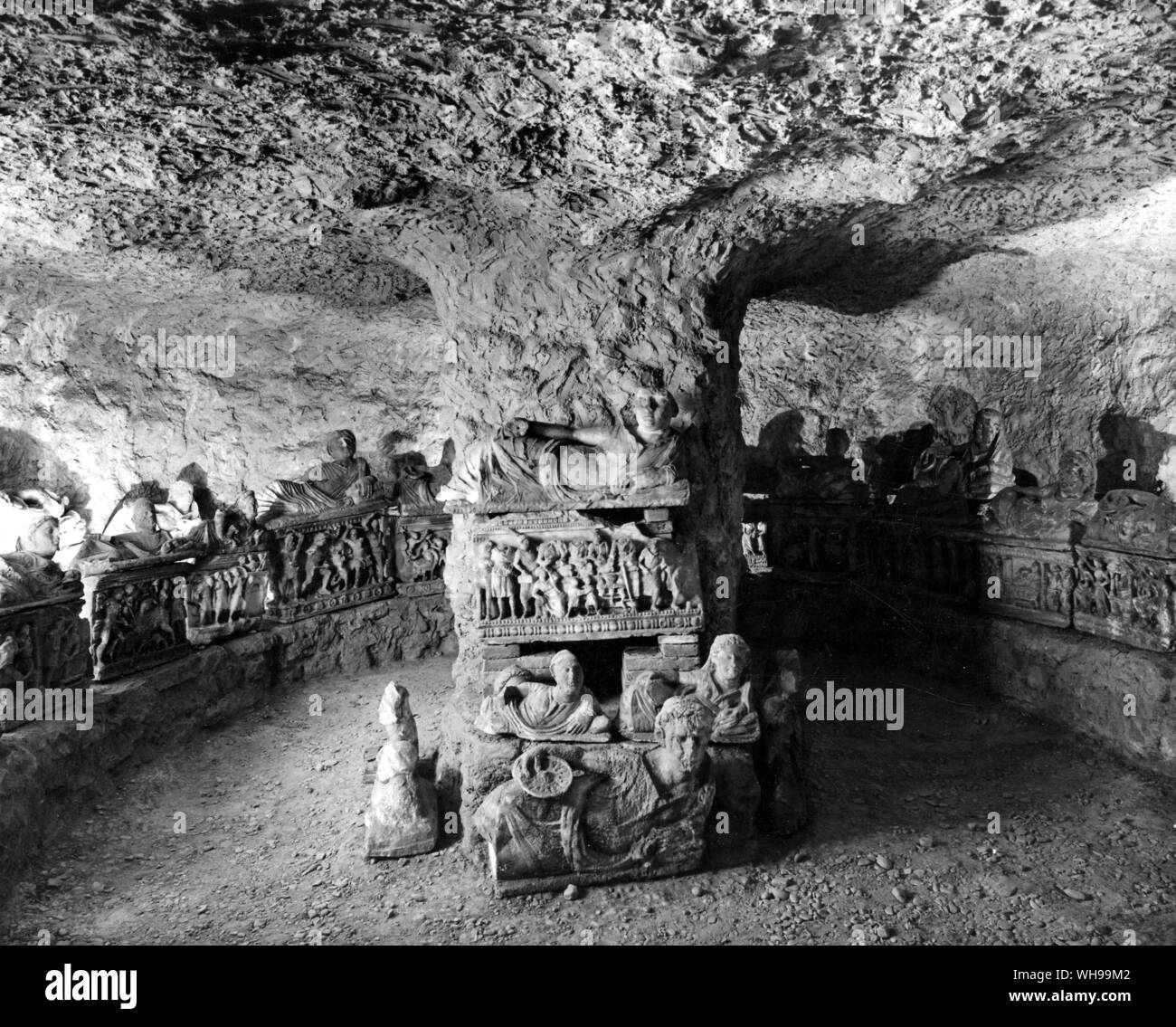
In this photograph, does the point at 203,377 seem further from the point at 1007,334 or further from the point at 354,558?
the point at 1007,334

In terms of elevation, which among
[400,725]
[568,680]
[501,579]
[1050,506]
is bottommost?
[400,725]

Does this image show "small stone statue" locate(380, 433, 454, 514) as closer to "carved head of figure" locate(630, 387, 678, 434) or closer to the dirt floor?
the dirt floor

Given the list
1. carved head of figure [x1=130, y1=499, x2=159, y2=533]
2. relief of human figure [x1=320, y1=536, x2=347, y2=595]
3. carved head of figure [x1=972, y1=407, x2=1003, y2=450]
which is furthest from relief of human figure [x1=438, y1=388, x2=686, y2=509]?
carved head of figure [x1=972, y1=407, x2=1003, y2=450]

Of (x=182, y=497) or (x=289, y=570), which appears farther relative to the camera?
(x=182, y=497)

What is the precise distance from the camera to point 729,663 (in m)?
4.83

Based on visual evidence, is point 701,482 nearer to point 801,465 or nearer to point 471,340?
point 471,340

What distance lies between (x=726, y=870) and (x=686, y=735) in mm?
833

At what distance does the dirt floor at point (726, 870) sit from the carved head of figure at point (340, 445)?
3.47m

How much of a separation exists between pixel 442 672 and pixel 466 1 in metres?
6.15

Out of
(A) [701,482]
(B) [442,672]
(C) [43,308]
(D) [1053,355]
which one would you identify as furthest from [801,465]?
(C) [43,308]

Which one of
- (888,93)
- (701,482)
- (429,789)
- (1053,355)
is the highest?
(888,93)

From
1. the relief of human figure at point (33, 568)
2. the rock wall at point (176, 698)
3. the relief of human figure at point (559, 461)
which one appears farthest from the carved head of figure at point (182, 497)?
Result: the relief of human figure at point (559, 461)

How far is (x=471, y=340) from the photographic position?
623cm

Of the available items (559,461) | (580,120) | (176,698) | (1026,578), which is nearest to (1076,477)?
(1026,578)
